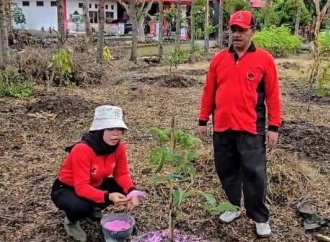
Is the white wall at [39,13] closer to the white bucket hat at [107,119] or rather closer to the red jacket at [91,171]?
the red jacket at [91,171]

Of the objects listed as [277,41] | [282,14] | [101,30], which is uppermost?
[282,14]

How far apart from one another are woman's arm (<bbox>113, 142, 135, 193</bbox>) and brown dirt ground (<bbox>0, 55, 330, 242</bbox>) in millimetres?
404

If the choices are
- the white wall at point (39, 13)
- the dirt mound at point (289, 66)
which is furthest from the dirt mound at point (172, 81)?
the white wall at point (39, 13)

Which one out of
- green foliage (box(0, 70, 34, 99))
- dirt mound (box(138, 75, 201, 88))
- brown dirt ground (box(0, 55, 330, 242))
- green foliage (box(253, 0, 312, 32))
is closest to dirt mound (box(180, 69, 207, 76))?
dirt mound (box(138, 75, 201, 88))

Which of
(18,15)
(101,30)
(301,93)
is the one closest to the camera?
(301,93)

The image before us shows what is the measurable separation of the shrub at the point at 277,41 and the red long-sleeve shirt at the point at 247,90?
1535 cm

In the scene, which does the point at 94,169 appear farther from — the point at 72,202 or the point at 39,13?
the point at 39,13

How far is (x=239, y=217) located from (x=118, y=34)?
85.6 feet

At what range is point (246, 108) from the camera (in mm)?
3188

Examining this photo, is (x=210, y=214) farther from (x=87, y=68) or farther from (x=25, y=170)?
(x=87, y=68)

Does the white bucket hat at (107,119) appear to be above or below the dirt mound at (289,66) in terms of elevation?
above

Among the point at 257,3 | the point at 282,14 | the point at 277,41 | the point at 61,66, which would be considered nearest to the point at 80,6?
the point at 257,3

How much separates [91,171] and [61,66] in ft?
21.1

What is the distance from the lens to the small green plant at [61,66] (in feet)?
29.8
